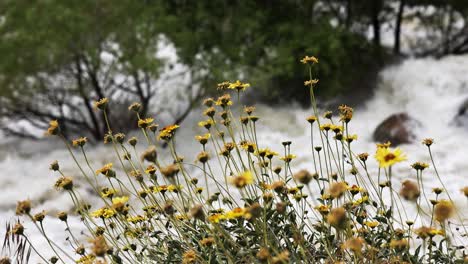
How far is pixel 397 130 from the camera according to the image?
575 centimetres

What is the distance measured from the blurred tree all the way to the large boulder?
2.43m

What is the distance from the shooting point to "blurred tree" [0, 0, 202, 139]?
5695 millimetres

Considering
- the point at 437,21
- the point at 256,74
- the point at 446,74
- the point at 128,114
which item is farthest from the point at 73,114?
the point at 437,21

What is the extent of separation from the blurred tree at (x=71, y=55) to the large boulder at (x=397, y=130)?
2429mm

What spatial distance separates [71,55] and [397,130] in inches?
159

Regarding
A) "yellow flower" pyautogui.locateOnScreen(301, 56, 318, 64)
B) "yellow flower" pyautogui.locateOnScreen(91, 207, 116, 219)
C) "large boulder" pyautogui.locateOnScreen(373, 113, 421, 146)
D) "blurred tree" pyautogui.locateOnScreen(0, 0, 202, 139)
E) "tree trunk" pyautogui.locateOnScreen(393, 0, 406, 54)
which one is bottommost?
"yellow flower" pyautogui.locateOnScreen(91, 207, 116, 219)

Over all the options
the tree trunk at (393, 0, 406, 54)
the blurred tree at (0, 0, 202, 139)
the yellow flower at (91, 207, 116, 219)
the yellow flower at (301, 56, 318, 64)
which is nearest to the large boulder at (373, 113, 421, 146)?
the blurred tree at (0, 0, 202, 139)

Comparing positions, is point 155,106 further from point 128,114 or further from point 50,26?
point 50,26

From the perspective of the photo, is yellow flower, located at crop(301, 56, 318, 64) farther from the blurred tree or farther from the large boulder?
the blurred tree

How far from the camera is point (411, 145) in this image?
554 centimetres

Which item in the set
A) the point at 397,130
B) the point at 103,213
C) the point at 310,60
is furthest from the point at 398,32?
the point at 103,213

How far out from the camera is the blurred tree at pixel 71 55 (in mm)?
5695

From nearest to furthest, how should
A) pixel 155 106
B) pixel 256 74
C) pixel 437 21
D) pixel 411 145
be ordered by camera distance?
pixel 411 145 → pixel 256 74 → pixel 155 106 → pixel 437 21

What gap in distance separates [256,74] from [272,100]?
94 centimetres
